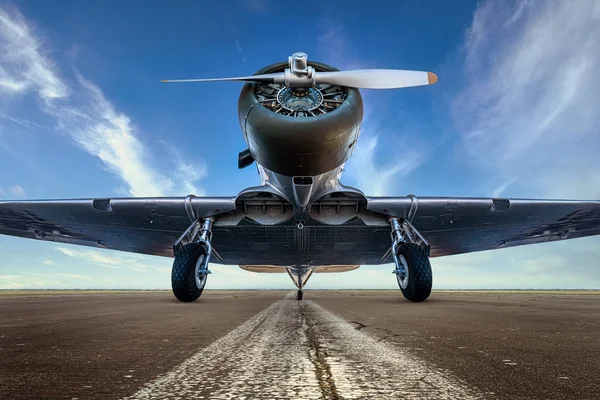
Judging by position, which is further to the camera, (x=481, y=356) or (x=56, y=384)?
(x=481, y=356)

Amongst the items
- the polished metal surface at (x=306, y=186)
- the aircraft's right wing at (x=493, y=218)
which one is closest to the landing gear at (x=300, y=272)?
the aircraft's right wing at (x=493, y=218)

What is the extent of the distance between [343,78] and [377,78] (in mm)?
864

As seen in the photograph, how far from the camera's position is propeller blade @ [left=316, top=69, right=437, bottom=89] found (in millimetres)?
7125

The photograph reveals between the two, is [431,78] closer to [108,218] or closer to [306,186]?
[306,186]

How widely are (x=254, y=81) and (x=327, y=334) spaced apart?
5.64 meters

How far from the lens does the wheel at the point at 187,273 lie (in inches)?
327

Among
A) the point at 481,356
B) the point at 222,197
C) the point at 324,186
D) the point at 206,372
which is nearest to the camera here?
the point at 206,372

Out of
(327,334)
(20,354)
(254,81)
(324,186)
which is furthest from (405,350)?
(324,186)

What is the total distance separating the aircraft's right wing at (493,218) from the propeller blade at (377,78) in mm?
3669

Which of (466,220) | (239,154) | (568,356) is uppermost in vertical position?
(239,154)

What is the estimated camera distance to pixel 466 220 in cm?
1185

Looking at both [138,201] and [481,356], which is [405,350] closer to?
[481,356]

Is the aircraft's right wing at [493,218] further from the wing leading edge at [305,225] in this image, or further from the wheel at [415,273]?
the wheel at [415,273]

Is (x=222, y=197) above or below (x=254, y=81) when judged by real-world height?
below
